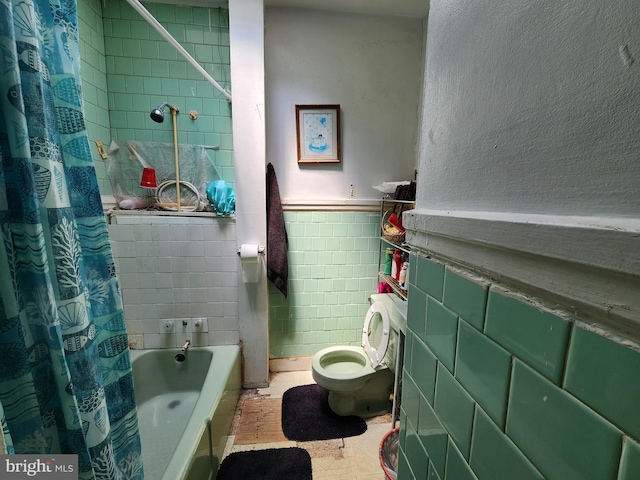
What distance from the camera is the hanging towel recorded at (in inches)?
71.6

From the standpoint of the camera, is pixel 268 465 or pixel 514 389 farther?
pixel 268 465

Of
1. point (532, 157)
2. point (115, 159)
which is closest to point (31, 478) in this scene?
point (532, 157)

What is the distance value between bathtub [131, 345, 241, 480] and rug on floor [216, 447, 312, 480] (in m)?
0.07

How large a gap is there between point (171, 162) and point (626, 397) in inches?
85.1

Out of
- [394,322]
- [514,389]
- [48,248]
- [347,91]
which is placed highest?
[347,91]

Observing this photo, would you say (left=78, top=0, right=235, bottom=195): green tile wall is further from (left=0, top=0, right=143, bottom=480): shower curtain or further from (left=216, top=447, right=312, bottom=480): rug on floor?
(left=216, top=447, right=312, bottom=480): rug on floor

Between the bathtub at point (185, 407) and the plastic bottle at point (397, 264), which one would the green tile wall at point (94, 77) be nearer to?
the bathtub at point (185, 407)

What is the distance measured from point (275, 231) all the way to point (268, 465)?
1.29m

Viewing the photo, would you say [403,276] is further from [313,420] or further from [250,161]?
[250,161]

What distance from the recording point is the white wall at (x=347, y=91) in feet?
6.00

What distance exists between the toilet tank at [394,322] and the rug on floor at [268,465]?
0.67 metres

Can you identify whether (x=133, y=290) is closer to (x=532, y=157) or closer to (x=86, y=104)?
(x=86, y=104)

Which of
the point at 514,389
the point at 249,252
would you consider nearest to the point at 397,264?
the point at 249,252
